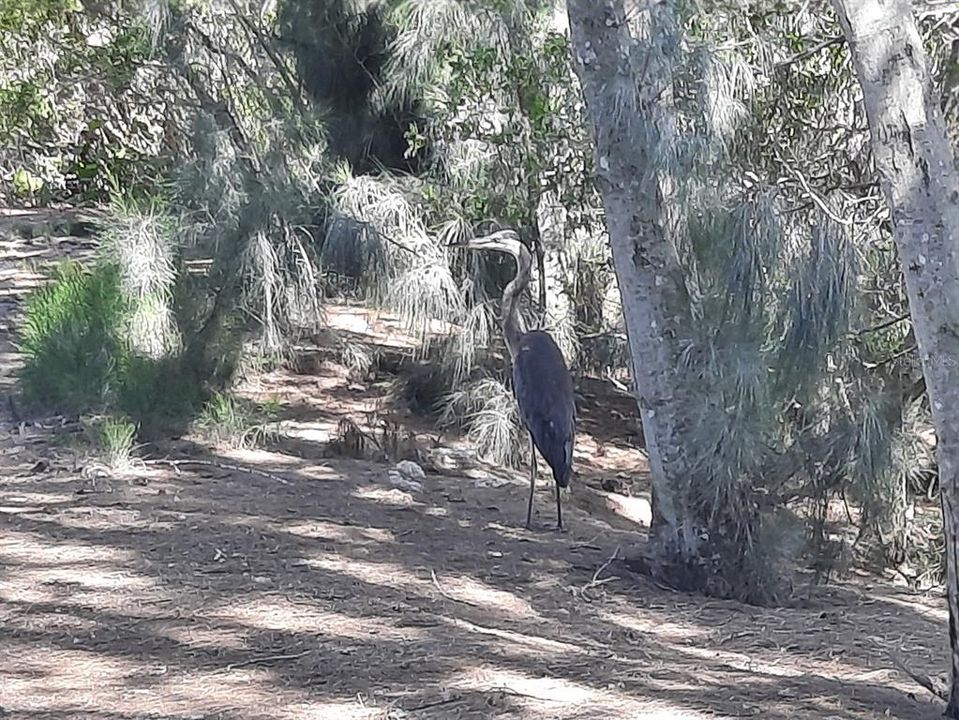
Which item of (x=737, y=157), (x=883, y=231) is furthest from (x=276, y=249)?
(x=883, y=231)

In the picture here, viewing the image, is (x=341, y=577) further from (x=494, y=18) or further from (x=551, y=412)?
(x=494, y=18)

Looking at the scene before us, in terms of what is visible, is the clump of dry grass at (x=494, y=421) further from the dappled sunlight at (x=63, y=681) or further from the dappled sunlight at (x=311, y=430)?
the dappled sunlight at (x=63, y=681)

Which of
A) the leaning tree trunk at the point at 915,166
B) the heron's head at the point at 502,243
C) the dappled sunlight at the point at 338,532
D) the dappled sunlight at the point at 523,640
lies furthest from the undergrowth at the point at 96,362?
the leaning tree trunk at the point at 915,166

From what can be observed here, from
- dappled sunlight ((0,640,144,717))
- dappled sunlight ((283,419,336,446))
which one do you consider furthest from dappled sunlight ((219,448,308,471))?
dappled sunlight ((0,640,144,717))

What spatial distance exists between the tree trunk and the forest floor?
595 millimetres

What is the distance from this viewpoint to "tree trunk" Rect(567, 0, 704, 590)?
5.71 meters

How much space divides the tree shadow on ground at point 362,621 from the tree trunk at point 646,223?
60 centimetres

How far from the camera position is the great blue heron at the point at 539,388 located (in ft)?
24.1

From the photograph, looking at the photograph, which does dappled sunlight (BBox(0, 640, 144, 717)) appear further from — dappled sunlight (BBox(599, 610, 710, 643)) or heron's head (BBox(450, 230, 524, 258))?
heron's head (BBox(450, 230, 524, 258))

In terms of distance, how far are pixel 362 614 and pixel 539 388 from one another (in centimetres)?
270

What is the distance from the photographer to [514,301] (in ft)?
26.7

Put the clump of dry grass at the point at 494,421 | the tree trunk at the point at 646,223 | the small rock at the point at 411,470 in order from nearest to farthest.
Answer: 1. the tree trunk at the point at 646,223
2. the small rock at the point at 411,470
3. the clump of dry grass at the point at 494,421

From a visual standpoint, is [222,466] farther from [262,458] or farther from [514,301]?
[514,301]

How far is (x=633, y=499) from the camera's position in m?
9.02
